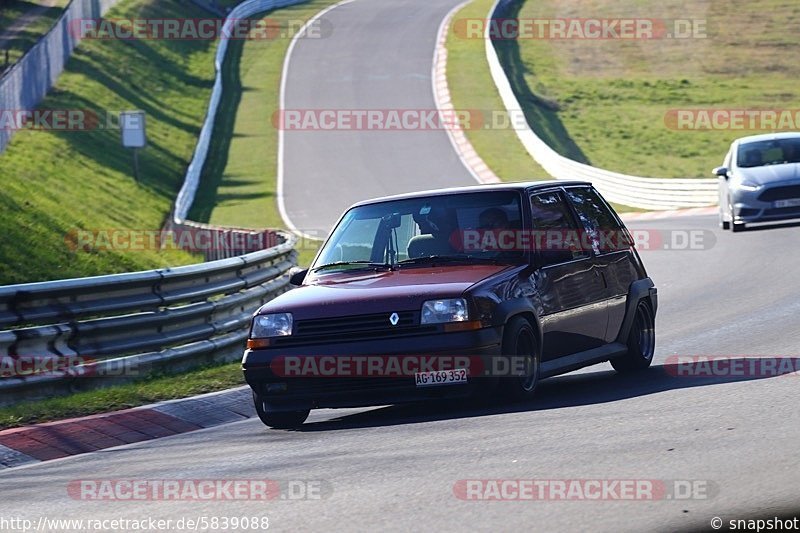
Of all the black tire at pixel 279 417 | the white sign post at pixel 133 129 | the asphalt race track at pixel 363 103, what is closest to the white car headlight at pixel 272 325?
the black tire at pixel 279 417

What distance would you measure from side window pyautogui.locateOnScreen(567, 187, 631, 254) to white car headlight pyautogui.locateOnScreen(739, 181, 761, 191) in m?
13.1

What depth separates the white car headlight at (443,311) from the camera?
890 cm

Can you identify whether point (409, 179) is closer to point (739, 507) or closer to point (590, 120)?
point (590, 120)

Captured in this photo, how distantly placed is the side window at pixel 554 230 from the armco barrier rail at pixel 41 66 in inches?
751

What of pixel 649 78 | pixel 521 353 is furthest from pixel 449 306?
pixel 649 78

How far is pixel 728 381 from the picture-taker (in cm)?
979

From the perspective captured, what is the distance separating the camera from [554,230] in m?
10.3

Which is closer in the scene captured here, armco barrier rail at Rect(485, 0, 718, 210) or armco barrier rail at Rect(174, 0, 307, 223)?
armco barrier rail at Rect(485, 0, 718, 210)

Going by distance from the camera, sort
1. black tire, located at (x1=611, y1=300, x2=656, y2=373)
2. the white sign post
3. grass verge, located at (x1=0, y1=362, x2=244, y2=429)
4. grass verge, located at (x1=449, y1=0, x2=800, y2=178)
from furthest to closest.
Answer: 1. grass verge, located at (x1=449, y1=0, x2=800, y2=178)
2. the white sign post
3. black tire, located at (x1=611, y1=300, x2=656, y2=373)
4. grass verge, located at (x1=0, y1=362, x2=244, y2=429)

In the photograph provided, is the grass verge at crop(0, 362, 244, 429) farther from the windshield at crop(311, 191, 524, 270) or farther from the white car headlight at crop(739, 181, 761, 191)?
the white car headlight at crop(739, 181, 761, 191)

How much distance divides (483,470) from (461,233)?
3151 millimetres

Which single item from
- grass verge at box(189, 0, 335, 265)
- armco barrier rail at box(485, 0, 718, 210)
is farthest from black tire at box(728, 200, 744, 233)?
armco barrier rail at box(485, 0, 718, 210)

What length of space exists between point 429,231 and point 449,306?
1143 mm

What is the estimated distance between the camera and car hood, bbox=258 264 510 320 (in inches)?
353
